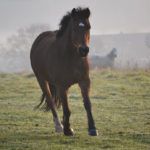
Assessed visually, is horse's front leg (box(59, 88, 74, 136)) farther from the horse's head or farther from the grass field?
the horse's head

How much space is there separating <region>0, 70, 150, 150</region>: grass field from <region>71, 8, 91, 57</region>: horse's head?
1547 millimetres

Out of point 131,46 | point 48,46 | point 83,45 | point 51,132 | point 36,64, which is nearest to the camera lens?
point 83,45

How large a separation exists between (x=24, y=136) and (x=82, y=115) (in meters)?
3.69

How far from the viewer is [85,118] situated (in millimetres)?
13047

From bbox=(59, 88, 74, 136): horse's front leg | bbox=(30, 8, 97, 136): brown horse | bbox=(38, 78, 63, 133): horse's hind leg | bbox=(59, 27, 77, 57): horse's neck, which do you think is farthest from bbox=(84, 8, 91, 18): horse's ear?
bbox=(38, 78, 63, 133): horse's hind leg

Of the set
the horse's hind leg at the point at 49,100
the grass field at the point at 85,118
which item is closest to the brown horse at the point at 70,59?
the horse's hind leg at the point at 49,100

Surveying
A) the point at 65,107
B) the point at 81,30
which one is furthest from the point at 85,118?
the point at 81,30

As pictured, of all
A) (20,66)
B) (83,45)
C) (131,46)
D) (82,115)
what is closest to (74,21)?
(83,45)

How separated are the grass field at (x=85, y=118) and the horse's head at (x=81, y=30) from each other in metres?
1.55

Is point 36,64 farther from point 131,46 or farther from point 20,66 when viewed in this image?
point 131,46

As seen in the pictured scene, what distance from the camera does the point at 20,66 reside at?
Answer: 199ft

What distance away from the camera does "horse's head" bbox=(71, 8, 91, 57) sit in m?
9.73

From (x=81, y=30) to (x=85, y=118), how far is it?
361cm

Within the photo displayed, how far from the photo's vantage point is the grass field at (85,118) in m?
9.30
